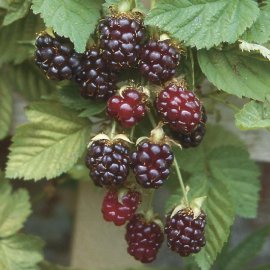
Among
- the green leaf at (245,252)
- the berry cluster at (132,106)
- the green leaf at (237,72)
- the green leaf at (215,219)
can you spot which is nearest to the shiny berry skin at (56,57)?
the berry cluster at (132,106)

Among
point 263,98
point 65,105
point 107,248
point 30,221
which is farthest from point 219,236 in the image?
point 30,221

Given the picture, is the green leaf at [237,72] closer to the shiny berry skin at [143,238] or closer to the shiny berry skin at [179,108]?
the shiny berry skin at [179,108]

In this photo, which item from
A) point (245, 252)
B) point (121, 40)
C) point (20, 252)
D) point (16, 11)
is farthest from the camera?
point (245, 252)

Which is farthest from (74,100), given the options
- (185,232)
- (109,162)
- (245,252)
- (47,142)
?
(245,252)

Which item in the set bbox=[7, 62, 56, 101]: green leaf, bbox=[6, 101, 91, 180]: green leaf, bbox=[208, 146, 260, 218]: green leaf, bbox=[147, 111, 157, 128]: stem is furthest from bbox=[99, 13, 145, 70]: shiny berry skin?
bbox=[7, 62, 56, 101]: green leaf

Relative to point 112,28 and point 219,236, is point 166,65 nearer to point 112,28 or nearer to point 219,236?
point 112,28

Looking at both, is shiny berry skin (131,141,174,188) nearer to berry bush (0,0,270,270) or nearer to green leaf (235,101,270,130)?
berry bush (0,0,270,270)

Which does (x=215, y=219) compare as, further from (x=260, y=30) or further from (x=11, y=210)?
(x=11, y=210)
